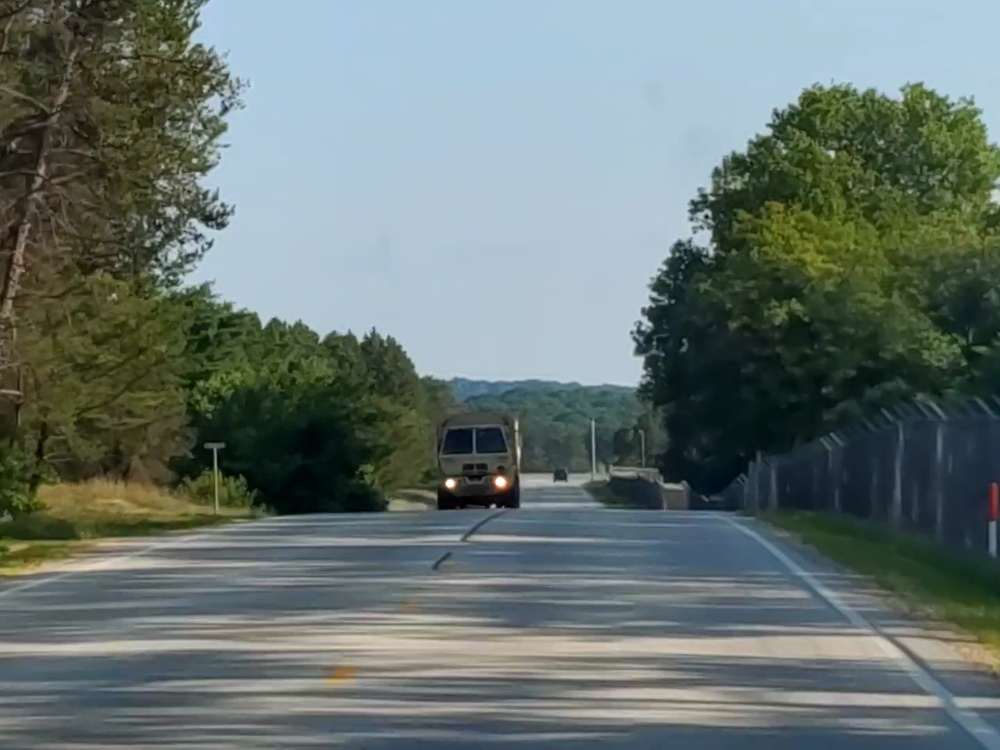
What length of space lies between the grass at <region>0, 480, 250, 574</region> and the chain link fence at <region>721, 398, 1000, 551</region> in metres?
11.9

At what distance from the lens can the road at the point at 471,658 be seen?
1280 centimetres

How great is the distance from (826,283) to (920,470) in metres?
37.7

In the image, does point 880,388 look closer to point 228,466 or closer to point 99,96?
point 99,96

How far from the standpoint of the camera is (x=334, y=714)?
13.4 meters

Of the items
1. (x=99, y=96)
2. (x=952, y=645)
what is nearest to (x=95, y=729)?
(x=952, y=645)

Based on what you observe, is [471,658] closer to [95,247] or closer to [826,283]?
[95,247]

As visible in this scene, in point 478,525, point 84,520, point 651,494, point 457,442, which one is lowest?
point 478,525

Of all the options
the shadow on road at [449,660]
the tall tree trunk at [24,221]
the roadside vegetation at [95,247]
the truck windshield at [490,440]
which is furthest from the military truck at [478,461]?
the shadow on road at [449,660]

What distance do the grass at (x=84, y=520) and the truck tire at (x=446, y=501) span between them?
6.38 metres

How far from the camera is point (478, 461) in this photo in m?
54.1

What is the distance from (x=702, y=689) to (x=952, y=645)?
11.8 ft

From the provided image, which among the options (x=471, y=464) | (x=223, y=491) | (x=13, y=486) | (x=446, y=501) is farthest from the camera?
(x=223, y=491)

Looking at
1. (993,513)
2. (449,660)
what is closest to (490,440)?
(993,513)

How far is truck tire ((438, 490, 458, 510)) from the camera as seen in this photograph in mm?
54156
